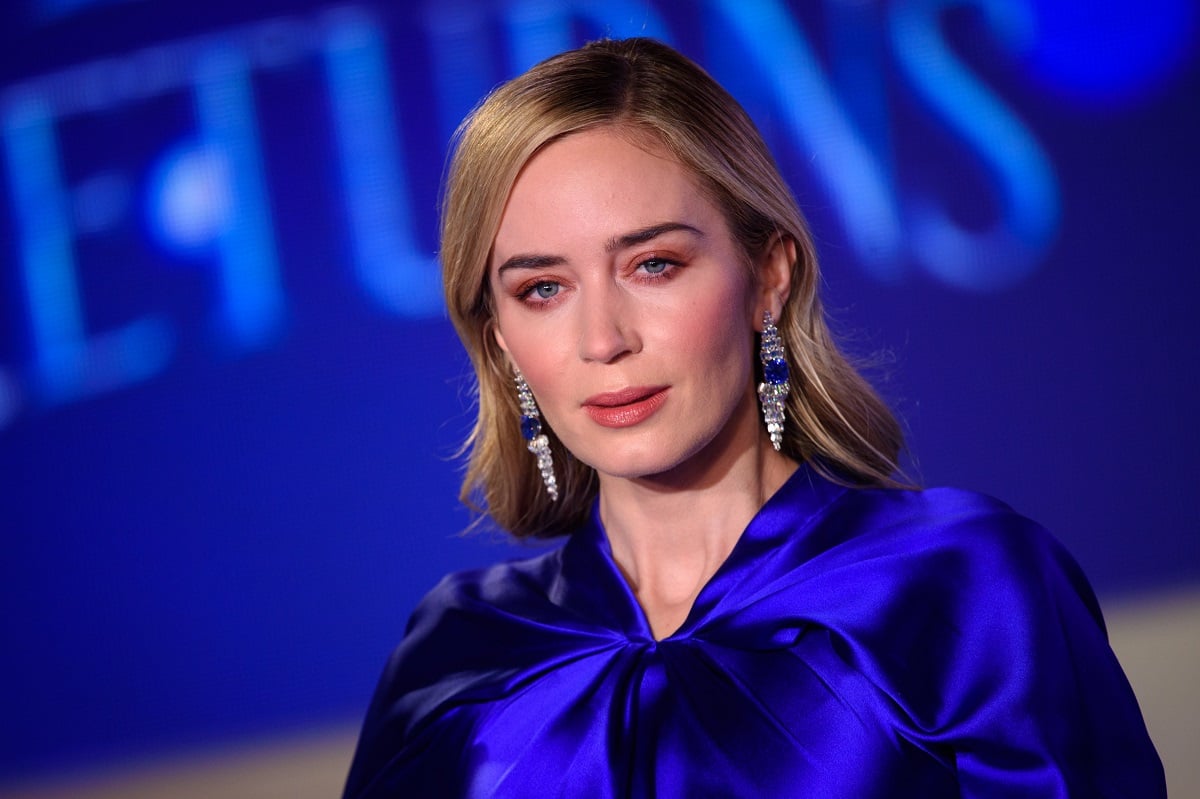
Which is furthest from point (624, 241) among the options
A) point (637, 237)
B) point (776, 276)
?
point (776, 276)

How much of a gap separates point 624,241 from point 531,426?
400 millimetres

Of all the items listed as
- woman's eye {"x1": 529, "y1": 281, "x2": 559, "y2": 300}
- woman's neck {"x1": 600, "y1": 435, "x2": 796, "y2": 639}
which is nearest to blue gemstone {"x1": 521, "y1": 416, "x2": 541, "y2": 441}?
woman's neck {"x1": 600, "y1": 435, "x2": 796, "y2": 639}

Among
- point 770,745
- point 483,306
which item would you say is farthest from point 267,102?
point 770,745

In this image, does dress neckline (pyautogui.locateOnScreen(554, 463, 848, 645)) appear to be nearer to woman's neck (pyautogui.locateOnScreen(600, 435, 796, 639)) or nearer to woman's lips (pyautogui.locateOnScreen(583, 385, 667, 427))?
woman's neck (pyautogui.locateOnScreen(600, 435, 796, 639))

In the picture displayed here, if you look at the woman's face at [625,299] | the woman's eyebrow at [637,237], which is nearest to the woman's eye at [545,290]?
the woman's face at [625,299]

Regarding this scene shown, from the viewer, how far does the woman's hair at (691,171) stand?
1720mm

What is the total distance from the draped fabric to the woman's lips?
0.21 metres

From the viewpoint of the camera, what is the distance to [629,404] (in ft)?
5.53

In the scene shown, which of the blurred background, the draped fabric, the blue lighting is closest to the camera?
the draped fabric

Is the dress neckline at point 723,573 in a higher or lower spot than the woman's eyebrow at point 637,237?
lower

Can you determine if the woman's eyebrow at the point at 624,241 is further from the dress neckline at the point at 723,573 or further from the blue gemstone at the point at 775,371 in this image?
the dress neckline at the point at 723,573

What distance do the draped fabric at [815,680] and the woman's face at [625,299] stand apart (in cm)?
19

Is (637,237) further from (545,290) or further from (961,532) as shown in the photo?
(961,532)

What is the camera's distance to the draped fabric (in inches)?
60.0
